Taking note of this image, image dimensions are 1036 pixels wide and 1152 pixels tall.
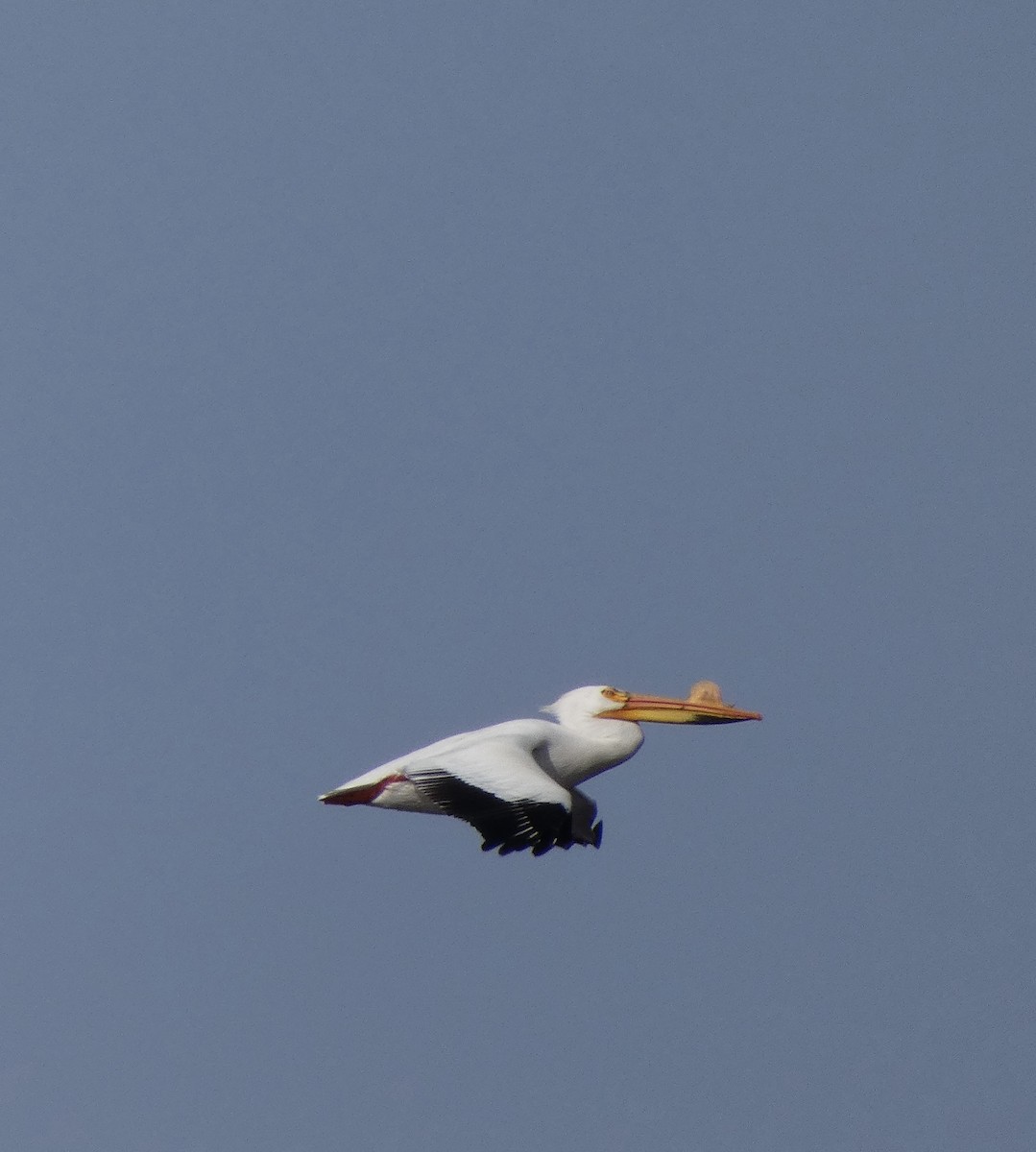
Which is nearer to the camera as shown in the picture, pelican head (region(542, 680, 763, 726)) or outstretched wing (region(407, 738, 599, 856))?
outstretched wing (region(407, 738, 599, 856))

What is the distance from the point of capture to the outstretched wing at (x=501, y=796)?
485 inches

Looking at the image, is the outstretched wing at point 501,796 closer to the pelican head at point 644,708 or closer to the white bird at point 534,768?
the white bird at point 534,768

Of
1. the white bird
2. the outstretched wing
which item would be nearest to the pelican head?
the white bird

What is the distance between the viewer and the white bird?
12.4 meters

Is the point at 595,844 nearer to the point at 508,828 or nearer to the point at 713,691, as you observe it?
the point at 508,828

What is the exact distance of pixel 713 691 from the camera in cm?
1480

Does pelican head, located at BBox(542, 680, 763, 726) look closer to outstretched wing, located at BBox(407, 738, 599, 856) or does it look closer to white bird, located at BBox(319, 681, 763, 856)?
white bird, located at BBox(319, 681, 763, 856)

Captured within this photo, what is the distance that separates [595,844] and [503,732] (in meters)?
0.84

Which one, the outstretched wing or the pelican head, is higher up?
the pelican head

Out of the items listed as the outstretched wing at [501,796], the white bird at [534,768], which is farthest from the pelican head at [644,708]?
the outstretched wing at [501,796]

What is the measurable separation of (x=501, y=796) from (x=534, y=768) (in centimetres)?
39

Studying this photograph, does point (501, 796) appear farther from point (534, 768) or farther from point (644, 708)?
point (644, 708)

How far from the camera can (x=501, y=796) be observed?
1244 cm

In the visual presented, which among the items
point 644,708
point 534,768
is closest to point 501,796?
point 534,768
